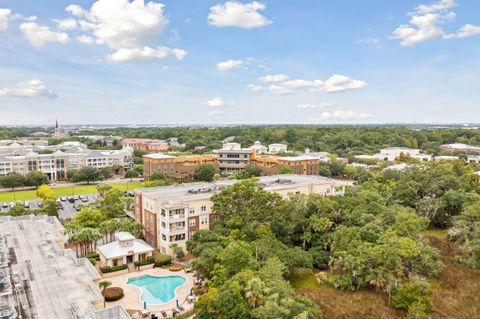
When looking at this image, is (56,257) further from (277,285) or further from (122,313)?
(277,285)

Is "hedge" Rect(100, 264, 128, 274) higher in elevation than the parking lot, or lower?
lower

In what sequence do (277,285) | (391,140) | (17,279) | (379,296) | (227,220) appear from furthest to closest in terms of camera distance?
(391,140)
(227,220)
(379,296)
(17,279)
(277,285)

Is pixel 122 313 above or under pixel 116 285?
A: above

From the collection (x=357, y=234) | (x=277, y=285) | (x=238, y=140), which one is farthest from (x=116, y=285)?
(x=238, y=140)

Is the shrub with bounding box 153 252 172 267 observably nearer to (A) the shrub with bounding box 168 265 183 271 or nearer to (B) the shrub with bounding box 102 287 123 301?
(A) the shrub with bounding box 168 265 183 271

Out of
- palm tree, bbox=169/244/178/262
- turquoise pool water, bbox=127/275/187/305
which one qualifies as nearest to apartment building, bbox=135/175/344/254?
palm tree, bbox=169/244/178/262

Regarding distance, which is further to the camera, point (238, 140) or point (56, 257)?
point (238, 140)
